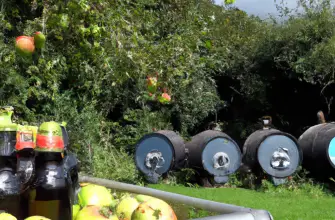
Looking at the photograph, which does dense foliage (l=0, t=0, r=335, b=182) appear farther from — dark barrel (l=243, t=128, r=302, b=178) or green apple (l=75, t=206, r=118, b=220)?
green apple (l=75, t=206, r=118, b=220)

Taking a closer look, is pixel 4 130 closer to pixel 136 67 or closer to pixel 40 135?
pixel 40 135

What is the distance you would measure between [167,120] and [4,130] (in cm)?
916

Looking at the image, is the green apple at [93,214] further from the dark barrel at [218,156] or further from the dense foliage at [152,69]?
the dark barrel at [218,156]

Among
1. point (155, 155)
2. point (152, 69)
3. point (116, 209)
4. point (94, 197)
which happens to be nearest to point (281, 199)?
point (155, 155)

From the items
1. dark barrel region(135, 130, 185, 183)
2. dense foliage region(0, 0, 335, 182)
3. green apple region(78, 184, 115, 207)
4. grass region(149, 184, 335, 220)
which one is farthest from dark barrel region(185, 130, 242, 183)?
green apple region(78, 184, 115, 207)

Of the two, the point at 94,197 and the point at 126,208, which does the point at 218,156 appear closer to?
the point at 94,197

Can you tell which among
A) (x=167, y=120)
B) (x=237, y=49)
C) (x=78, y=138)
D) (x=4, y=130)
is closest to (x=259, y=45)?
(x=237, y=49)

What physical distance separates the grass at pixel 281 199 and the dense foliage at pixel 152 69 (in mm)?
1489

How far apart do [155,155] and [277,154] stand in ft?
5.96

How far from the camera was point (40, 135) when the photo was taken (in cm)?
130

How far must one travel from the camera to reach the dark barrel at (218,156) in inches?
312

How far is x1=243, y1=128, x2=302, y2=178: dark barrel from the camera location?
7852 mm

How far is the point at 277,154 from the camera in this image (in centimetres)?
787

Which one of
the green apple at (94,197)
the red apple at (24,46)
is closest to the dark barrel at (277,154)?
the red apple at (24,46)
